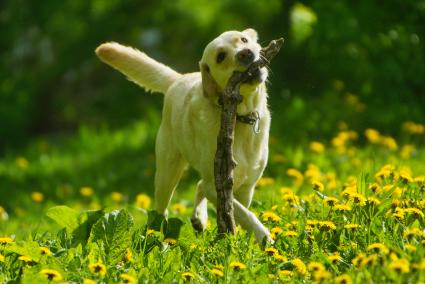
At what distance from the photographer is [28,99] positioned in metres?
11.3

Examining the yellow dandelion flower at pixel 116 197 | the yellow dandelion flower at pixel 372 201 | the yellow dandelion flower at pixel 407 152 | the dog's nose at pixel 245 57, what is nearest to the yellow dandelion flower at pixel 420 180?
the yellow dandelion flower at pixel 372 201

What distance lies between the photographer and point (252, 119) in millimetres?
4785

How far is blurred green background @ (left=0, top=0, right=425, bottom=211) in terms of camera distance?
27.9 feet

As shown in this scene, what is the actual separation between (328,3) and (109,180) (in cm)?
271

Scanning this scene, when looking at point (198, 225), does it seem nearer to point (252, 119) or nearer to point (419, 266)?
point (252, 119)

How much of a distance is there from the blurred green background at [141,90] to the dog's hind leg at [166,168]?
2.24m

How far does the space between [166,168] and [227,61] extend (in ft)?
3.91

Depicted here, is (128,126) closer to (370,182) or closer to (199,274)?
(370,182)

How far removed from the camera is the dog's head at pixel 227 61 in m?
4.59

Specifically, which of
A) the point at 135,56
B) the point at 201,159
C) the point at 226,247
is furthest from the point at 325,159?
the point at 226,247

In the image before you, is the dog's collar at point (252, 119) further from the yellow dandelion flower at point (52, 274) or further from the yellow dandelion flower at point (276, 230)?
the yellow dandelion flower at point (52, 274)

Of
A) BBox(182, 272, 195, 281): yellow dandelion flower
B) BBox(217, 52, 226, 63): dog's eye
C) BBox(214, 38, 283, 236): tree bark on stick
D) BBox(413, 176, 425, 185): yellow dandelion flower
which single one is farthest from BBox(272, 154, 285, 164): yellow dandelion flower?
BBox(182, 272, 195, 281): yellow dandelion flower

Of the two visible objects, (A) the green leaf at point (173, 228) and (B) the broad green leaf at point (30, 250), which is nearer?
(B) the broad green leaf at point (30, 250)

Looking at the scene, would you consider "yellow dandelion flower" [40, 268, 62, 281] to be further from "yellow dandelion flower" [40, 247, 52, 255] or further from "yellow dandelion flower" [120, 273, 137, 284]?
"yellow dandelion flower" [40, 247, 52, 255]
